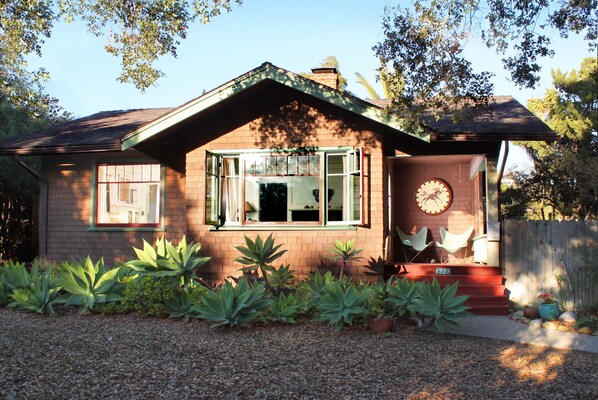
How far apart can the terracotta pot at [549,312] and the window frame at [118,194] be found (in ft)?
23.2

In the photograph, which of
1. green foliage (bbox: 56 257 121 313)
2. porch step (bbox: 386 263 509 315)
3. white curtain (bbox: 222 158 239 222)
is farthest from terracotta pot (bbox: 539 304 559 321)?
green foliage (bbox: 56 257 121 313)

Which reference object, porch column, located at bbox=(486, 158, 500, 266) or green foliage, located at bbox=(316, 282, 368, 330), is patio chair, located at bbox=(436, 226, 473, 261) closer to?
porch column, located at bbox=(486, 158, 500, 266)

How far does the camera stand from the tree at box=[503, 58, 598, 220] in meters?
16.3

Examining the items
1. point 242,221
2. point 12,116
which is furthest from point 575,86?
point 12,116

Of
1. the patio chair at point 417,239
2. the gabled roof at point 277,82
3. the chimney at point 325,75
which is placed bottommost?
the patio chair at point 417,239

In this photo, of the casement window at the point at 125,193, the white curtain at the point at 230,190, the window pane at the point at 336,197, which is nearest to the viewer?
the window pane at the point at 336,197

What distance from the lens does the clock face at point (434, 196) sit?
509 inches

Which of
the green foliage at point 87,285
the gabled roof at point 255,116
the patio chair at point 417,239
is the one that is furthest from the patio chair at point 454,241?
the green foliage at point 87,285

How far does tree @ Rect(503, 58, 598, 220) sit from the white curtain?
958 cm

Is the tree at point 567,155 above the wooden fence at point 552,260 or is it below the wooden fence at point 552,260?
above

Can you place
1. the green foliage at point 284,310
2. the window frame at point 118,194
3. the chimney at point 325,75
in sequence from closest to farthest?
1. the green foliage at point 284,310
2. the chimney at point 325,75
3. the window frame at point 118,194

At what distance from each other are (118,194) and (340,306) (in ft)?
23.9

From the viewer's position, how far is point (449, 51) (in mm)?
8109

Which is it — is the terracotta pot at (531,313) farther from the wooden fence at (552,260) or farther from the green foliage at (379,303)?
the green foliage at (379,303)
